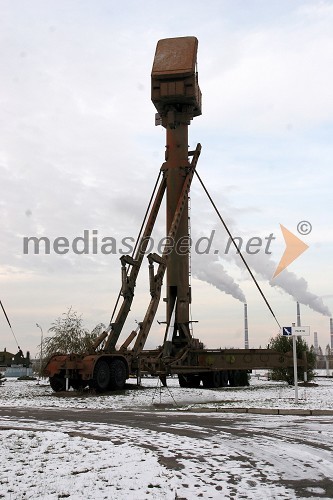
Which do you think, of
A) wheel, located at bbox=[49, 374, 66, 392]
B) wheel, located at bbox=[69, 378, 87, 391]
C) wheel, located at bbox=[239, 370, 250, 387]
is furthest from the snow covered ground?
wheel, located at bbox=[239, 370, 250, 387]

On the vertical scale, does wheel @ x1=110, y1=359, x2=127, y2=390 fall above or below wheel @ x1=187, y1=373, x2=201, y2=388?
above

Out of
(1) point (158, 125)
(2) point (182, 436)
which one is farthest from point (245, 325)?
(2) point (182, 436)

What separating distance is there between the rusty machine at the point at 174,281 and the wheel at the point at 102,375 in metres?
0.34

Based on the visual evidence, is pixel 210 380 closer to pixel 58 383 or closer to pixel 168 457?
pixel 58 383

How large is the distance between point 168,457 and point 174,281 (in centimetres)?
2228

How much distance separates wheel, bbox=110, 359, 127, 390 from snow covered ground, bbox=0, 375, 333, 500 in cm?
996

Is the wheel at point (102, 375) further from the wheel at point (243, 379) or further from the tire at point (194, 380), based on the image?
the wheel at point (243, 379)

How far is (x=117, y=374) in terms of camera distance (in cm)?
2592

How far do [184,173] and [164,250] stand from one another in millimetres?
5237

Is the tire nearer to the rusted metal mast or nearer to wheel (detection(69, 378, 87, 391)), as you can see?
the rusted metal mast

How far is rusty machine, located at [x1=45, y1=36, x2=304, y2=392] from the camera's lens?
2725 cm

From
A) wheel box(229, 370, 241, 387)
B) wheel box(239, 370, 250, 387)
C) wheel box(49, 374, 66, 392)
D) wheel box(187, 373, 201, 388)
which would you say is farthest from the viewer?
wheel box(239, 370, 250, 387)

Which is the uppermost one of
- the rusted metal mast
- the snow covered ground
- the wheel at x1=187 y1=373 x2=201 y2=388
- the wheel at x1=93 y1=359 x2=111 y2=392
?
the rusted metal mast

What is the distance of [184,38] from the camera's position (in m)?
33.6
